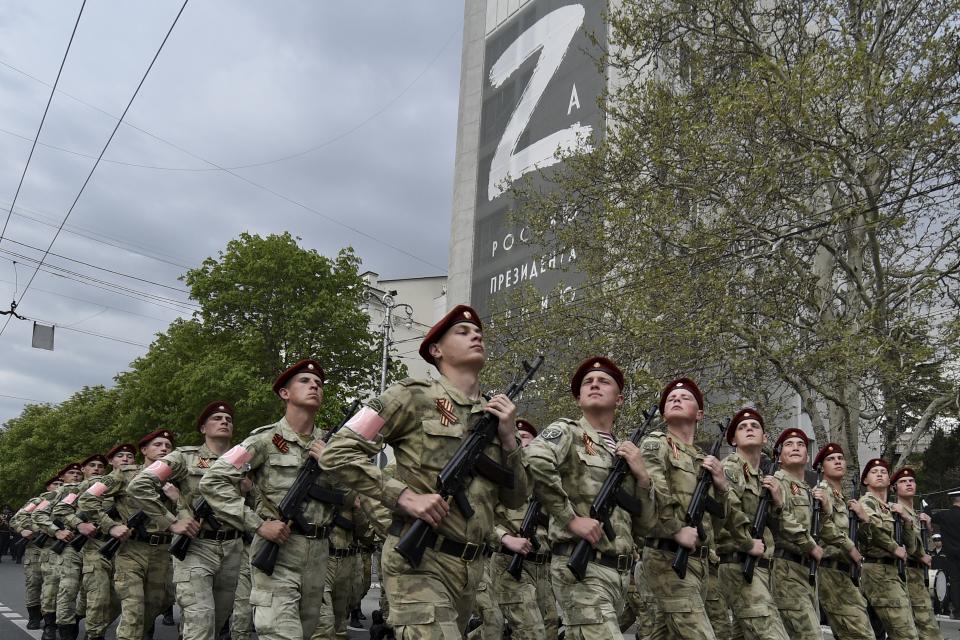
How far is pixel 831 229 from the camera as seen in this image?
1867 centimetres

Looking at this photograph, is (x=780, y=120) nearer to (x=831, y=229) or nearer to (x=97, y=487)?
(x=831, y=229)

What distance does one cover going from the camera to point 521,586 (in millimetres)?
8625

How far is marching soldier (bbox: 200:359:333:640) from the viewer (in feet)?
21.4

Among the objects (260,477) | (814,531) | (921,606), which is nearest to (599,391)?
(260,477)

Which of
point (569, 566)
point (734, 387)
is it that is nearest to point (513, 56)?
point (734, 387)

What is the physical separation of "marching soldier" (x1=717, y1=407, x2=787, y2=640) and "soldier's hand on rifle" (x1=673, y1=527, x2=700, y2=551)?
43.0 inches

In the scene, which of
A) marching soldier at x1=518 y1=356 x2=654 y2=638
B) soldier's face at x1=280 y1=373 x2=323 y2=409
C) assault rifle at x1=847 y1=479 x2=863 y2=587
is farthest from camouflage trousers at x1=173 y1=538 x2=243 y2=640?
assault rifle at x1=847 y1=479 x2=863 y2=587

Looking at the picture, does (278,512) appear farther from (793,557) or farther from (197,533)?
(793,557)

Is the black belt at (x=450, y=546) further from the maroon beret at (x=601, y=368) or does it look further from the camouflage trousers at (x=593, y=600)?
the maroon beret at (x=601, y=368)

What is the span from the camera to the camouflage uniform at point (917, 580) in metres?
10.1

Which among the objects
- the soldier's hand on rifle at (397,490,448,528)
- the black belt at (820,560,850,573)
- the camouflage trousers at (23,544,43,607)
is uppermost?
the soldier's hand on rifle at (397,490,448,528)

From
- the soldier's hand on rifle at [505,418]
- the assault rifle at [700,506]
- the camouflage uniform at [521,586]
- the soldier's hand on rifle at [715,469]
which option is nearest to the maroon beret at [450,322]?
the soldier's hand on rifle at [505,418]

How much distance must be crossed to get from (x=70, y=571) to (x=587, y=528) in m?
8.45

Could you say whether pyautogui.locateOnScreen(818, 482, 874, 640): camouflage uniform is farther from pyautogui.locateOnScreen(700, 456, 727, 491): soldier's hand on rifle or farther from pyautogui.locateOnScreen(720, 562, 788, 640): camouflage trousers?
pyautogui.locateOnScreen(700, 456, 727, 491): soldier's hand on rifle
